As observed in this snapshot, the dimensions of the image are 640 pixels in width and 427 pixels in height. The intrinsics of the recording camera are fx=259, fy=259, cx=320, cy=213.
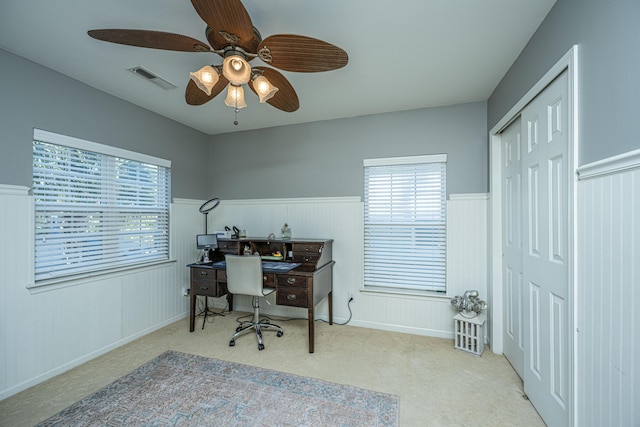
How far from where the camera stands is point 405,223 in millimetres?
3010

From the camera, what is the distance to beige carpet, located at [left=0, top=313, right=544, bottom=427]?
1740 mm

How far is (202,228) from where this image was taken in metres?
3.75

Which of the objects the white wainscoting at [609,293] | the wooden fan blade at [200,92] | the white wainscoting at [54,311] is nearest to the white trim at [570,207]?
the white wainscoting at [609,293]

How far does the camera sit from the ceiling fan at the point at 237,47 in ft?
3.75

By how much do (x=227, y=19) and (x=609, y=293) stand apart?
6.62 ft

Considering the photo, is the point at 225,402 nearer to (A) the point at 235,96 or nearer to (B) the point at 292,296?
(B) the point at 292,296

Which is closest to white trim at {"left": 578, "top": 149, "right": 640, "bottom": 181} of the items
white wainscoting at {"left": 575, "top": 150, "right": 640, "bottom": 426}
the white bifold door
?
white wainscoting at {"left": 575, "top": 150, "right": 640, "bottom": 426}

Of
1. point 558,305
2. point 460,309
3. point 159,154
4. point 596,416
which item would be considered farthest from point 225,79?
point 460,309

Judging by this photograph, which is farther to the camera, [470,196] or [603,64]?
[470,196]

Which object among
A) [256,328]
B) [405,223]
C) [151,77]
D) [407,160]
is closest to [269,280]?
[256,328]

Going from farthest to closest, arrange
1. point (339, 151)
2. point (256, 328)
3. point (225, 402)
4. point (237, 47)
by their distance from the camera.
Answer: point (339, 151) → point (256, 328) → point (225, 402) → point (237, 47)

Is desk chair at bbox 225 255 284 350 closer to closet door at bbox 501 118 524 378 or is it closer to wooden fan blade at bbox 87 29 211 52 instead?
wooden fan blade at bbox 87 29 211 52

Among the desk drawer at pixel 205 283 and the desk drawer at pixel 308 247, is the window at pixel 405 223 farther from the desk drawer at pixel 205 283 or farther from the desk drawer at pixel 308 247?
the desk drawer at pixel 205 283

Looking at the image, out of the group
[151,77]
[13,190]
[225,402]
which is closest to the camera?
[225,402]
